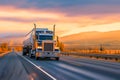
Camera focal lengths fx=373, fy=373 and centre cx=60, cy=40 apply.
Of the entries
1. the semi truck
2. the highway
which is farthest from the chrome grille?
the highway

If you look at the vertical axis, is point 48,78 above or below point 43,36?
below

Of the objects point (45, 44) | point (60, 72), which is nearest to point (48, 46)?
point (45, 44)

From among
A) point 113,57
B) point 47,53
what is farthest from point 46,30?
point 113,57

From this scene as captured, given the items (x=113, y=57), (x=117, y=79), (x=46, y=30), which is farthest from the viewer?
(x=46, y=30)

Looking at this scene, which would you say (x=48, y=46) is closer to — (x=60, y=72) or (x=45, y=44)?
(x=45, y=44)

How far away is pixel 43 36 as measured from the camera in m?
46.7

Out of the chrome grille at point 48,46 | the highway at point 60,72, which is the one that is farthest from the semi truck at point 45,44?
the highway at point 60,72

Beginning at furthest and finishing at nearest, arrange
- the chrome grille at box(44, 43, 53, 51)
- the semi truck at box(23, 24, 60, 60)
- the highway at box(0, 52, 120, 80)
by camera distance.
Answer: the chrome grille at box(44, 43, 53, 51) → the semi truck at box(23, 24, 60, 60) → the highway at box(0, 52, 120, 80)

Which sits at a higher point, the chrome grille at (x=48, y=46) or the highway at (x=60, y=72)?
the chrome grille at (x=48, y=46)

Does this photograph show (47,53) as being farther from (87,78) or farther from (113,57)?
(87,78)

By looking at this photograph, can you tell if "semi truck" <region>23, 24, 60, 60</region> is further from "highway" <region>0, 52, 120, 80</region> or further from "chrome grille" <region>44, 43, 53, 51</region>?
"highway" <region>0, 52, 120, 80</region>

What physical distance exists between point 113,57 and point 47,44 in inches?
318

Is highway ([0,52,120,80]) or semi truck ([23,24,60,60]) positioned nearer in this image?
highway ([0,52,120,80])

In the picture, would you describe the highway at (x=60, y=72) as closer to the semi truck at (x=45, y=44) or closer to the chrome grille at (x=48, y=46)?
the semi truck at (x=45, y=44)
